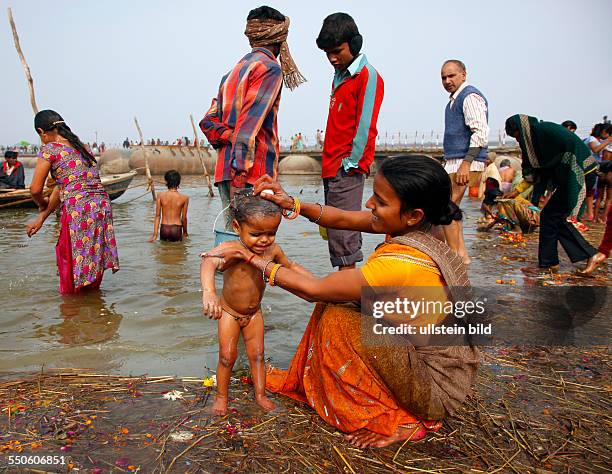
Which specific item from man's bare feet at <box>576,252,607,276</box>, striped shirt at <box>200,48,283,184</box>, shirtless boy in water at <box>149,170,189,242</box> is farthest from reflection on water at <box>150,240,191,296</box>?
man's bare feet at <box>576,252,607,276</box>

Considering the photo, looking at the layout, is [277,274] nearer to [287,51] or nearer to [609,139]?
[287,51]

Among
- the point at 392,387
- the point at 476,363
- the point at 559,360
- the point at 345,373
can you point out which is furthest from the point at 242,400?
the point at 559,360

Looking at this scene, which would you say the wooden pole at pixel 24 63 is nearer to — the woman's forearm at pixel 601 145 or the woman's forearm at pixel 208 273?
the woman's forearm at pixel 208 273

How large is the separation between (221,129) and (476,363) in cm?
254

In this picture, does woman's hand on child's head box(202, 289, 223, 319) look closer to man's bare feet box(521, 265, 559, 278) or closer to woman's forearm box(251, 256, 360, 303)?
woman's forearm box(251, 256, 360, 303)

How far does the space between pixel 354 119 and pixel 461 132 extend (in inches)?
77.7

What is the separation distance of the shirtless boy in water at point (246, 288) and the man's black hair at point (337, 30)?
1.90 metres

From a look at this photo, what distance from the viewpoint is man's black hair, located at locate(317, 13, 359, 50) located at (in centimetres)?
395

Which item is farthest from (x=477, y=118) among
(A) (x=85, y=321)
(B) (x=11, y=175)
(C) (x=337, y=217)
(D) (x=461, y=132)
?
(B) (x=11, y=175)

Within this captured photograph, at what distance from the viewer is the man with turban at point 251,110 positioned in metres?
3.78

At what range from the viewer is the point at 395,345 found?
2.16 metres

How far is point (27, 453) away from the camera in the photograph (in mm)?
2152

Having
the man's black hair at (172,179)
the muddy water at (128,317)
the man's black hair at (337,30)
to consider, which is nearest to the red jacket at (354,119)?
the man's black hair at (337,30)

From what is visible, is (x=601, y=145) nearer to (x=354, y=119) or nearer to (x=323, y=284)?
(x=354, y=119)
